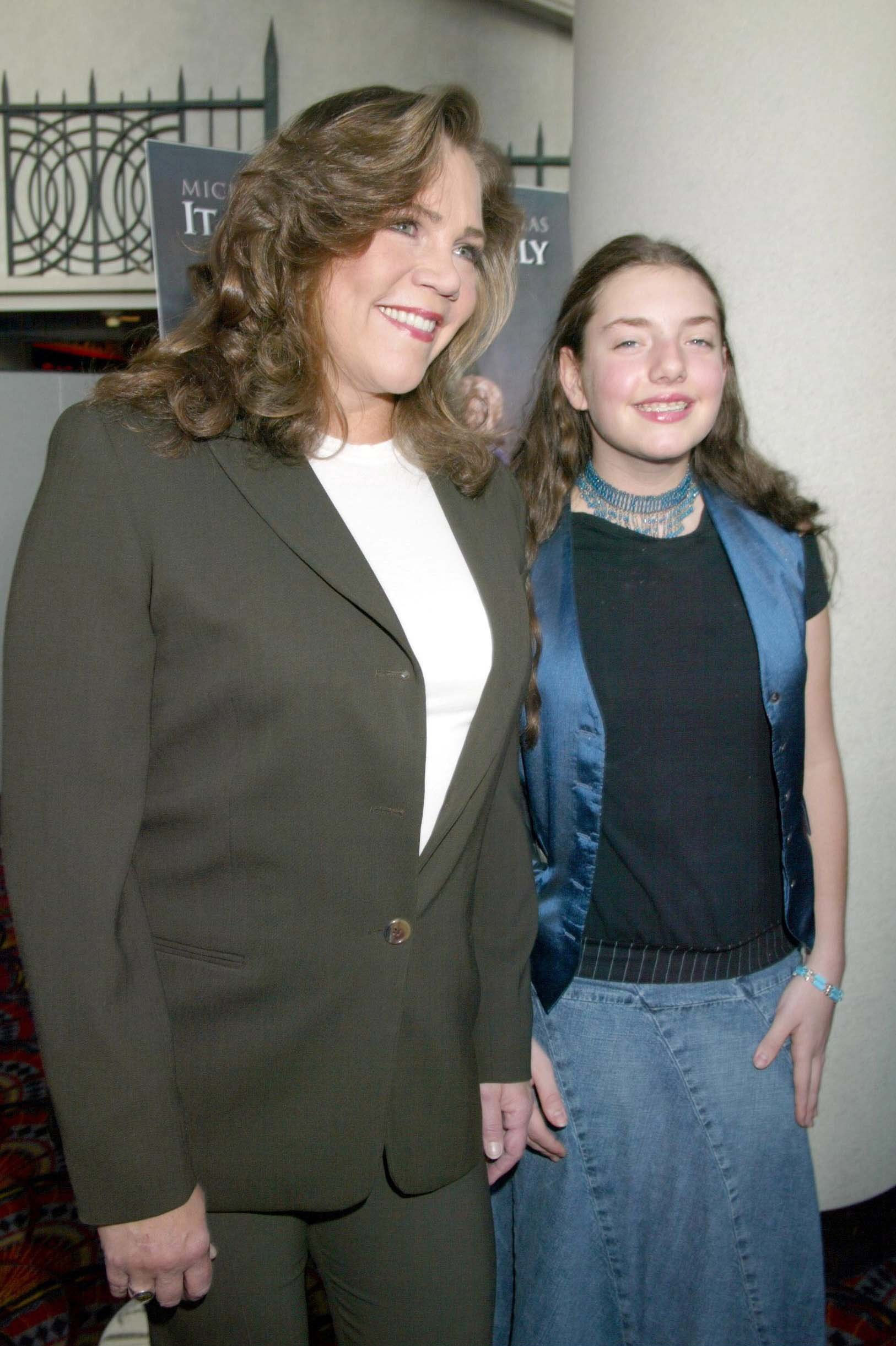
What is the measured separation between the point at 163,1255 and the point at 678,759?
869mm

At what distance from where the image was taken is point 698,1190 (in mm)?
1529

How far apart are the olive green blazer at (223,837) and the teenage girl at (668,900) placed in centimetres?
27

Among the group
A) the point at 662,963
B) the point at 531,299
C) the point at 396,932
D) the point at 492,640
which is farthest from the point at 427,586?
the point at 531,299

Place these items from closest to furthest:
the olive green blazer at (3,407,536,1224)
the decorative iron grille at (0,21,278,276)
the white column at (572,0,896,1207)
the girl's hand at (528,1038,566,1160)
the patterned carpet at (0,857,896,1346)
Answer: the olive green blazer at (3,407,536,1224) → the girl's hand at (528,1038,566,1160) → the white column at (572,0,896,1207) → the patterned carpet at (0,857,896,1346) → the decorative iron grille at (0,21,278,276)

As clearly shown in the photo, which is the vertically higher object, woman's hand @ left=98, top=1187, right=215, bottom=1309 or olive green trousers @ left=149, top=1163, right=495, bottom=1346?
woman's hand @ left=98, top=1187, right=215, bottom=1309

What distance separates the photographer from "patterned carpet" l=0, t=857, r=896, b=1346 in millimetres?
2209

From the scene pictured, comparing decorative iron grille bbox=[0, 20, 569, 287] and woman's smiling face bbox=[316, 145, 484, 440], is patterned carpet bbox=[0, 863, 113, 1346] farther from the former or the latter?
decorative iron grille bbox=[0, 20, 569, 287]

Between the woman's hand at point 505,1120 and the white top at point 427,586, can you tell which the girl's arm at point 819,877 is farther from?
the white top at point 427,586

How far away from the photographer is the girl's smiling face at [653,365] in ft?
5.03

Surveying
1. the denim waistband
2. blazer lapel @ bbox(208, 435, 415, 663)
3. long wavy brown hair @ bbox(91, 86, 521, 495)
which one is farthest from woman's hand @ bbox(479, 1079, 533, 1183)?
long wavy brown hair @ bbox(91, 86, 521, 495)

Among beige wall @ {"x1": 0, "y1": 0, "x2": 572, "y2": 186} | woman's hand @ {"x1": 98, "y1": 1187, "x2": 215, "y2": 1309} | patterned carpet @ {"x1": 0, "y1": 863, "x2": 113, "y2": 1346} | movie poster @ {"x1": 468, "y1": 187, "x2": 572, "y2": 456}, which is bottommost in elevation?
patterned carpet @ {"x1": 0, "y1": 863, "x2": 113, "y2": 1346}

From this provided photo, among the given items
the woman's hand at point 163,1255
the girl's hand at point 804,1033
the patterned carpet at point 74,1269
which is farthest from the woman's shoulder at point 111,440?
the patterned carpet at point 74,1269

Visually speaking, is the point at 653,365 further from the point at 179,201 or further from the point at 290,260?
the point at 179,201

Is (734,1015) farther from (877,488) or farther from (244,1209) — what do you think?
(877,488)
